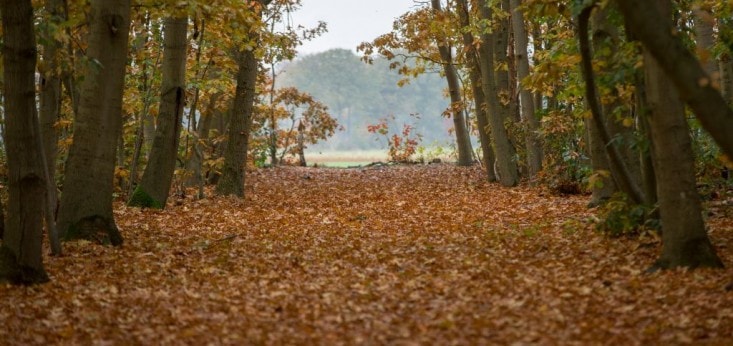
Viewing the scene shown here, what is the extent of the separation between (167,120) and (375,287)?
7383 mm

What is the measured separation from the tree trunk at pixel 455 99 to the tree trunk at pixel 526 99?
18.5 ft

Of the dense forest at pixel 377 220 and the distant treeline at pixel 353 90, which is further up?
the distant treeline at pixel 353 90

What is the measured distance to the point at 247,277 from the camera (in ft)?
26.5

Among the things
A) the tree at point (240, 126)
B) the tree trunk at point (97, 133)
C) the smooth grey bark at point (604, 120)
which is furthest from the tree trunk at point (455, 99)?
the tree trunk at point (97, 133)

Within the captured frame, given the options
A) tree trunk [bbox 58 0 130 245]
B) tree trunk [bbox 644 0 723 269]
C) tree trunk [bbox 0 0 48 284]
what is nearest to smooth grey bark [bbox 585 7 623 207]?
tree trunk [bbox 644 0 723 269]

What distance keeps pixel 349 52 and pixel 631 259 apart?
68.7 meters

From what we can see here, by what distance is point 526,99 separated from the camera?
17328mm

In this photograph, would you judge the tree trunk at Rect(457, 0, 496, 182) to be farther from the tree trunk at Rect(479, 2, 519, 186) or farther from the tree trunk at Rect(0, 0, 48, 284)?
the tree trunk at Rect(0, 0, 48, 284)

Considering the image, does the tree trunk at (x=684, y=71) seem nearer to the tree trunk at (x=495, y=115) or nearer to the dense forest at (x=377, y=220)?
the dense forest at (x=377, y=220)

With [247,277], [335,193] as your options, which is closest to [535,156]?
[335,193]

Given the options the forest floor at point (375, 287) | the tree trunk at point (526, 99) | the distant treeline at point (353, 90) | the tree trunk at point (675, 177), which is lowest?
the forest floor at point (375, 287)

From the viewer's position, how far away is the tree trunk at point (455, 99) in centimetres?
2548

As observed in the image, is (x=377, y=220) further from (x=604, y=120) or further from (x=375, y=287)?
(x=375, y=287)

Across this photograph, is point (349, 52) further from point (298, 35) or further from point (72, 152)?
point (72, 152)
